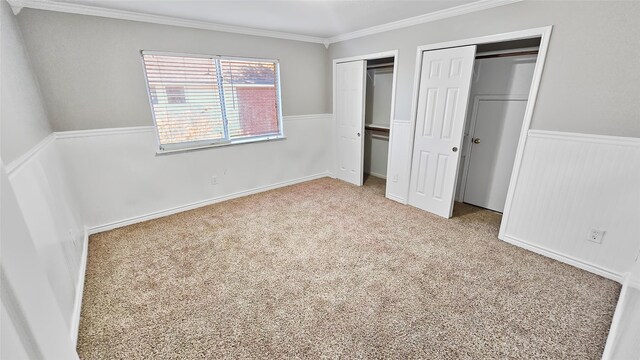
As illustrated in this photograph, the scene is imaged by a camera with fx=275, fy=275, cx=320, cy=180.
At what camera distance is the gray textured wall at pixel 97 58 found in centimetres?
250

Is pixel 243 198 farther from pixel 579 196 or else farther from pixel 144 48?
pixel 579 196

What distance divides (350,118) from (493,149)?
6.55 feet

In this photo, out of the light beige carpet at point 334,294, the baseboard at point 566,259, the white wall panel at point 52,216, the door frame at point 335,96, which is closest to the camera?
the white wall panel at point 52,216

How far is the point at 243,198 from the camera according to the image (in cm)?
398

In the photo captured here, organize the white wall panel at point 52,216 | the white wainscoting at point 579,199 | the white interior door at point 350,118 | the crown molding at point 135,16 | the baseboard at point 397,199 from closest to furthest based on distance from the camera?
the white wall panel at point 52,216 < the white wainscoting at point 579,199 < the crown molding at point 135,16 < the baseboard at point 397,199 < the white interior door at point 350,118

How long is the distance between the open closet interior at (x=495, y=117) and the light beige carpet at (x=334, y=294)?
556 millimetres

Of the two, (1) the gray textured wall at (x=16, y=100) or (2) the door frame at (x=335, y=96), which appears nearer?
(1) the gray textured wall at (x=16, y=100)

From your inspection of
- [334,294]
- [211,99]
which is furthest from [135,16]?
[334,294]

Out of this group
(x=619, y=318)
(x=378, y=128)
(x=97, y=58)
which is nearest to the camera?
(x=619, y=318)

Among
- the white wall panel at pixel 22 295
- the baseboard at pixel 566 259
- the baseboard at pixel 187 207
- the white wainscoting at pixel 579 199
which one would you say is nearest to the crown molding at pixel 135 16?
the baseboard at pixel 187 207

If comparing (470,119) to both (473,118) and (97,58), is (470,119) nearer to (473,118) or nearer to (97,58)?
(473,118)

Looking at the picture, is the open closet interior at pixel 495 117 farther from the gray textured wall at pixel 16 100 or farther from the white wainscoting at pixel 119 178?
the gray textured wall at pixel 16 100

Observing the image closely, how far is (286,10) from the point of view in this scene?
2797 millimetres

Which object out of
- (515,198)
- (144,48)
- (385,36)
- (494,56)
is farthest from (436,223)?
(144,48)
